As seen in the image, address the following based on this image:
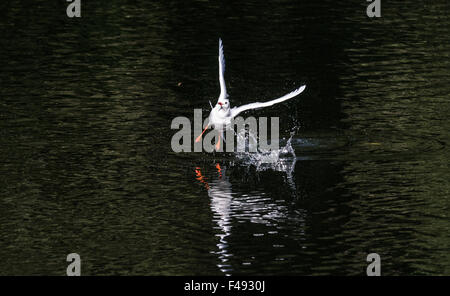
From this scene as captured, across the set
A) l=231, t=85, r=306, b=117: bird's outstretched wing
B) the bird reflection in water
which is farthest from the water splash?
l=231, t=85, r=306, b=117: bird's outstretched wing

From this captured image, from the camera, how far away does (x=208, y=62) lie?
32.5m

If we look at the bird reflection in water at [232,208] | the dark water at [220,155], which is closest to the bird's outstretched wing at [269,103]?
the dark water at [220,155]

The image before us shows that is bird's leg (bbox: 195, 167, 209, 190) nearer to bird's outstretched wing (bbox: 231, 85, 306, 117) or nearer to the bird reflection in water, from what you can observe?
the bird reflection in water

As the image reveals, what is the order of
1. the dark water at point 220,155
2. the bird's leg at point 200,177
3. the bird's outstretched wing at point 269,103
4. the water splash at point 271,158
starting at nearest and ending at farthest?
the dark water at point 220,155, the bird's leg at point 200,177, the bird's outstretched wing at point 269,103, the water splash at point 271,158

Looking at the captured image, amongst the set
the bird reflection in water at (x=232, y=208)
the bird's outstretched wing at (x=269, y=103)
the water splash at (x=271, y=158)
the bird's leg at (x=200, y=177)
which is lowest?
the bird reflection in water at (x=232, y=208)

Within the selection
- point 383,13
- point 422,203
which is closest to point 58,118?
point 422,203

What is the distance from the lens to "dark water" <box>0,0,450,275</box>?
16.9 meters

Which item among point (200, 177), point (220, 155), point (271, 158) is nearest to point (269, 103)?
point (271, 158)

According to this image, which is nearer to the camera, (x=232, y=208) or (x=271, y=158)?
(x=232, y=208)

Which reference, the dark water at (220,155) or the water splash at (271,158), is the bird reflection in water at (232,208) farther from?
the water splash at (271,158)

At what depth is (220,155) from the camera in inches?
878

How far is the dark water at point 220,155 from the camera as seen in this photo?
16859 mm

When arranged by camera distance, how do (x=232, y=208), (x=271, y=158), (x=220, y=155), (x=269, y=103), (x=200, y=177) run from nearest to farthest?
(x=232, y=208), (x=200, y=177), (x=269, y=103), (x=271, y=158), (x=220, y=155)

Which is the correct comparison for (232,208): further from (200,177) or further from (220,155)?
(220,155)
